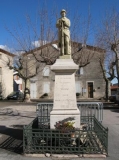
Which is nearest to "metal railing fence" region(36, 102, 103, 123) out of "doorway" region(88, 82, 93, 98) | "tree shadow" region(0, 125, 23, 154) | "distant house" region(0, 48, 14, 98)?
"tree shadow" region(0, 125, 23, 154)

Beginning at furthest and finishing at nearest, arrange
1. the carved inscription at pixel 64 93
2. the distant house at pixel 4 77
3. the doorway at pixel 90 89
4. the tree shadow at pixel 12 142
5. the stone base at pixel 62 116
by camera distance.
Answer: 1. the doorway at pixel 90 89
2. the distant house at pixel 4 77
3. the carved inscription at pixel 64 93
4. the stone base at pixel 62 116
5. the tree shadow at pixel 12 142

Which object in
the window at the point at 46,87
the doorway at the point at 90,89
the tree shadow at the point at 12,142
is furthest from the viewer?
the window at the point at 46,87

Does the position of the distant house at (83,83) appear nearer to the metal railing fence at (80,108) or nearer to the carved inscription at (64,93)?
the metal railing fence at (80,108)

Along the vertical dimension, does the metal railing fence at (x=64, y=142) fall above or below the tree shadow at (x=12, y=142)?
above

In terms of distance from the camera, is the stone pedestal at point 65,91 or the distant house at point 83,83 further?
the distant house at point 83,83

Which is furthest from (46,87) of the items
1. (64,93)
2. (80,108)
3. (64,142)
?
(64,142)

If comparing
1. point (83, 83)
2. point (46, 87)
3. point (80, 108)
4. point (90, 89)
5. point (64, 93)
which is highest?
point (83, 83)

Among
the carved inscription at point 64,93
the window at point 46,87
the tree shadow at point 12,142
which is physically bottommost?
the tree shadow at point 12,142

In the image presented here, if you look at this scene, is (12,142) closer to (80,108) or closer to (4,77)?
(80,108)

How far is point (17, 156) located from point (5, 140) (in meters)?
1.84

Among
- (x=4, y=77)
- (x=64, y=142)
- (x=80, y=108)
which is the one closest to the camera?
(x=64, y=142)

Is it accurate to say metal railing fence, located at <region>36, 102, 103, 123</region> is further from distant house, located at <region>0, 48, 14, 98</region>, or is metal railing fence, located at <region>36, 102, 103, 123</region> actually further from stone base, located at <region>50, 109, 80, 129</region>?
distant house, located at <region>0, 48, 14, 98</region>

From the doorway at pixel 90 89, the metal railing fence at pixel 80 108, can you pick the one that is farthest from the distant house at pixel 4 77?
the metal railing fence at pixel 80 108

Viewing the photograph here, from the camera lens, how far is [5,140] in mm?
7410
